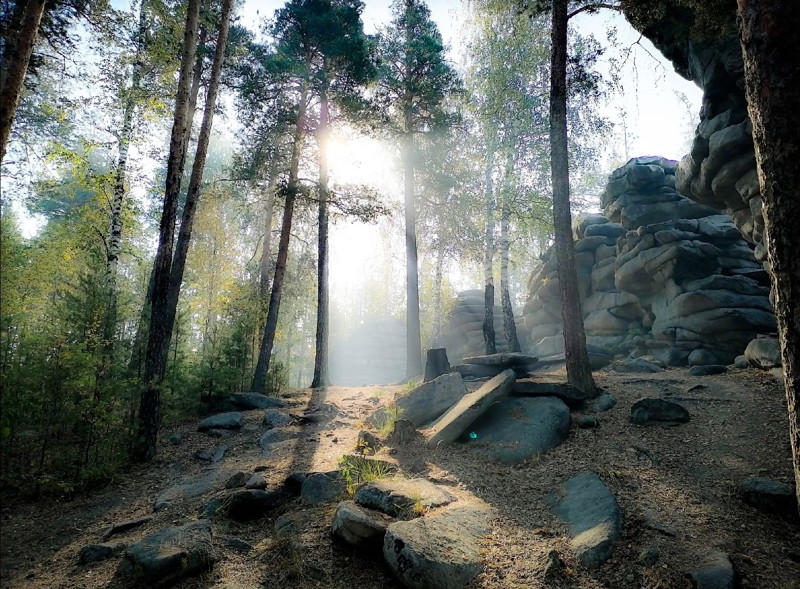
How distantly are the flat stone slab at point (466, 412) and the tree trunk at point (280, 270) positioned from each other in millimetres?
7633

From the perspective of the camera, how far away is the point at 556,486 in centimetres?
554

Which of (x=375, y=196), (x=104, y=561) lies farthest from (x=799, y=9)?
(x=375, y=196)

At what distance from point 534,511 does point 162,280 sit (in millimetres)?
7884

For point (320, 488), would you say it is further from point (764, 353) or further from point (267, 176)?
point (267, 176)

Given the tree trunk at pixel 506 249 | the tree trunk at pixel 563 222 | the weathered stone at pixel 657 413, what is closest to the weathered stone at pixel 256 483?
the weathered stone at pixel 657 413

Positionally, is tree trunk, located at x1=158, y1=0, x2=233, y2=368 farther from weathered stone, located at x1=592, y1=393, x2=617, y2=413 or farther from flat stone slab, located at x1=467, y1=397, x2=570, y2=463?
weathered stone, located at x1=592, y1=393, x2=617, y2=413

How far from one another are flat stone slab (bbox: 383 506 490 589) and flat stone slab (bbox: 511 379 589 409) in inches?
169

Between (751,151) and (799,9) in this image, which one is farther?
(751,151)

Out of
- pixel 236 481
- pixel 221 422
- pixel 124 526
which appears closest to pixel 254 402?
pixel 221 422

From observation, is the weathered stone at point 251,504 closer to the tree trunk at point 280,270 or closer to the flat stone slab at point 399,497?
the flat stone slab at point 399,497

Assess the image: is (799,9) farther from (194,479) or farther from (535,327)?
→ (535,327)

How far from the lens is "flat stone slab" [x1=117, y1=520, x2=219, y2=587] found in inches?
153

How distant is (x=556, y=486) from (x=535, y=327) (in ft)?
59.2

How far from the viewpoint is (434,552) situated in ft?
12.5
